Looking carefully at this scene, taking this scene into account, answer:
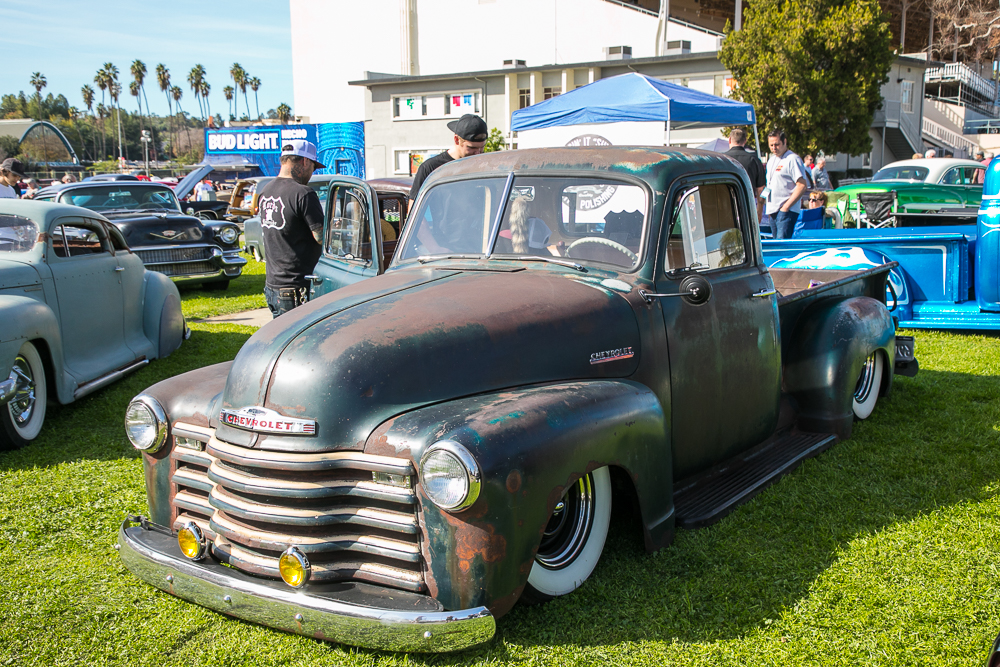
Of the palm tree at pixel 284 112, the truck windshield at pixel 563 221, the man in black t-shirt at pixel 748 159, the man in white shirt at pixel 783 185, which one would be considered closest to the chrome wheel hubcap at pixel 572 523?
the truck windshield at pixel 563 221

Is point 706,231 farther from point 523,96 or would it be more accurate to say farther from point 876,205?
point 523,96

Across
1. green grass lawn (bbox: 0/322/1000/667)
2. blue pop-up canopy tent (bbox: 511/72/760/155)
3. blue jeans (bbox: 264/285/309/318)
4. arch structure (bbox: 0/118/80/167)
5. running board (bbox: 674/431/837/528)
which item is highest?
arch structure (bbox: 0/118/80/167)

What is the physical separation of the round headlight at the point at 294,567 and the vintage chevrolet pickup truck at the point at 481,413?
11 mm

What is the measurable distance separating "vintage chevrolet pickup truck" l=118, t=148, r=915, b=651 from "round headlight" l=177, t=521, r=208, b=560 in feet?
0.04

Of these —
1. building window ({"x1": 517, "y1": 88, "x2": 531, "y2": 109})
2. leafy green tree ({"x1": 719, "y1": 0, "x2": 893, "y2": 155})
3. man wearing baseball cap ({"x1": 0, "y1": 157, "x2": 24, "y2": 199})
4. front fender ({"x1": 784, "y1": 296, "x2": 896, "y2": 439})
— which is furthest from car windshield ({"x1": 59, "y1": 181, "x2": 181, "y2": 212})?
building window ({"x1": 517, "y1": 88, "x2": 531, "y2": 109})

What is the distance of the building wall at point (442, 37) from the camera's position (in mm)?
37969

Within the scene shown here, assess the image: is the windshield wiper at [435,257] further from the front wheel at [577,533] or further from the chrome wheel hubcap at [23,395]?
the chrome wheel hubcap at [23,395]

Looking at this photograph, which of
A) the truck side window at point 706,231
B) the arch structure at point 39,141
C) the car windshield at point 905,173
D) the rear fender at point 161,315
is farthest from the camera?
the arch structure at point 39,141

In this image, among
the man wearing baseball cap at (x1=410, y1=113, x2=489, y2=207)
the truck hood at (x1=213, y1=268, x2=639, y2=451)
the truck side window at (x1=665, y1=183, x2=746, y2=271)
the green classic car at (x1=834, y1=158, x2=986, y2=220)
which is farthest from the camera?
the green classic car at (x1=834, y1=158, x2=986, y2=220)

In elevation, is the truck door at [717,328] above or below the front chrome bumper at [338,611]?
above

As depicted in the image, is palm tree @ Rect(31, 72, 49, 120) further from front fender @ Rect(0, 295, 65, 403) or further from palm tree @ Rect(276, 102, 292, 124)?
front fender @ Rect(0, 295, 65, 403)

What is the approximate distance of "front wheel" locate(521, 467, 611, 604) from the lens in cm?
308

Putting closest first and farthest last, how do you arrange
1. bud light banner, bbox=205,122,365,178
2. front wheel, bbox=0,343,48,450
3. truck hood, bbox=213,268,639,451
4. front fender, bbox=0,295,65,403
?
truck hood, bbox=213,268,639,451 < front fender, bbox=0,295,65,403 < front wheel, bbox=0,343,48,450 < bud light banner, bbox=205,122,365,178

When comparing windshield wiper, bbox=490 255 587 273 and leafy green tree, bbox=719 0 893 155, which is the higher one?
leafy green tree, bbox=719 0 893 155
